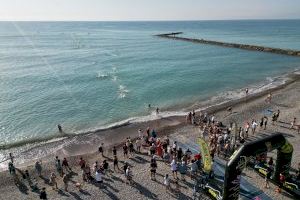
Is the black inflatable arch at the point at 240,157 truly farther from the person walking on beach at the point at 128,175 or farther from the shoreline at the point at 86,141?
the shoreline at the point at 86,141

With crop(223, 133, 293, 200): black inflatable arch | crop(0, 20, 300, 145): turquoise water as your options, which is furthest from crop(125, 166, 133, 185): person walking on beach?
crop(0, 20, 300, 145): turquoise water

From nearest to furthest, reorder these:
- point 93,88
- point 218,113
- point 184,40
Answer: point 218,113 → point 93,88 → point 184,40

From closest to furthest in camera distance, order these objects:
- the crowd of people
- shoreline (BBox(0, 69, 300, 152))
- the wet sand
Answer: the wet sand
the crowd of people
shoreline (BBox(0, 69, 300, 152))

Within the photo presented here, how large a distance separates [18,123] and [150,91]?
764 inches

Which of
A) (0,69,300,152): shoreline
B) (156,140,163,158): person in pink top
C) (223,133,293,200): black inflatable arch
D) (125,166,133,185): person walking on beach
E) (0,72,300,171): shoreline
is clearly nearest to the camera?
(223,133,293,200): black inflatable arch

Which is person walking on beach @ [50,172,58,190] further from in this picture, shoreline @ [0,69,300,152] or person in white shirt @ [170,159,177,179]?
shoreline @ [0,69,300,152]

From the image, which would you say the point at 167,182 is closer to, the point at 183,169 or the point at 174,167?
the point at 174,167

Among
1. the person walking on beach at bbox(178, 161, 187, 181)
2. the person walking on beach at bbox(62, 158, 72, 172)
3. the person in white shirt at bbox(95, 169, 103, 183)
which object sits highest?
the person walking on beach at bbox(178, 161, 187, 181)

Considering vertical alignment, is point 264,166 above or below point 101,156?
above

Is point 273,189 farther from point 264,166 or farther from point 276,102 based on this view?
point 276,102

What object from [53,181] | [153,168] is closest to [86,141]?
[53,181]

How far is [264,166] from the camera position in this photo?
20719 millimetres

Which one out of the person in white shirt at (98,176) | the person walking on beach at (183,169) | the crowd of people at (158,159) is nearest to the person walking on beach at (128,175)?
the crowd of people at (158,159)

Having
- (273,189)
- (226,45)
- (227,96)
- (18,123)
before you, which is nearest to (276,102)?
(227,96)
